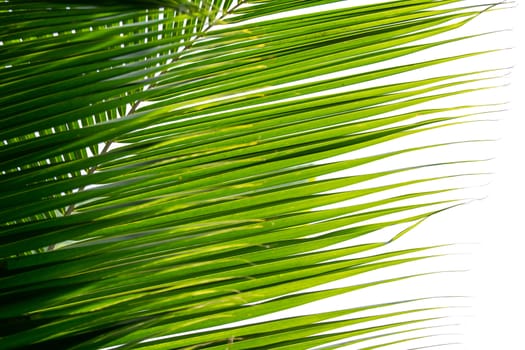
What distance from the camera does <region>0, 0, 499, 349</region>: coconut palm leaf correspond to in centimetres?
68

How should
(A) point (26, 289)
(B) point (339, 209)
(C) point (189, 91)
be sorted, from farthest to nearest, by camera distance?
(C) point (189, 91), (B) point (339, 209), (A) point (26, 289)

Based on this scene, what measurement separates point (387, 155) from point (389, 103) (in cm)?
9

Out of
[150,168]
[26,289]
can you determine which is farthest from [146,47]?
[26,289]

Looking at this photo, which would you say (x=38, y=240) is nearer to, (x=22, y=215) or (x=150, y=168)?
(x=22, y=215)

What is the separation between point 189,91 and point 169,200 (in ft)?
0.74

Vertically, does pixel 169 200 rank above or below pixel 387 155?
below

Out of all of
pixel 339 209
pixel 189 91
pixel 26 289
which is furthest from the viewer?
pixel 189 91

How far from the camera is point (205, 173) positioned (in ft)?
2.58

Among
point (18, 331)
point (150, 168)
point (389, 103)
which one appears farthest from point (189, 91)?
point (18, 331)

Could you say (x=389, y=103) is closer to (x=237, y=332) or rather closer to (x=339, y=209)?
(x=339, y=209)

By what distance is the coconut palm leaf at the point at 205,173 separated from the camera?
68cm

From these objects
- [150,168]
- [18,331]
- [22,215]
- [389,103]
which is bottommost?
[18,331]

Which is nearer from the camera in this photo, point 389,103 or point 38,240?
point 38,240

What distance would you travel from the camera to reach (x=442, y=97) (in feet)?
2.75
